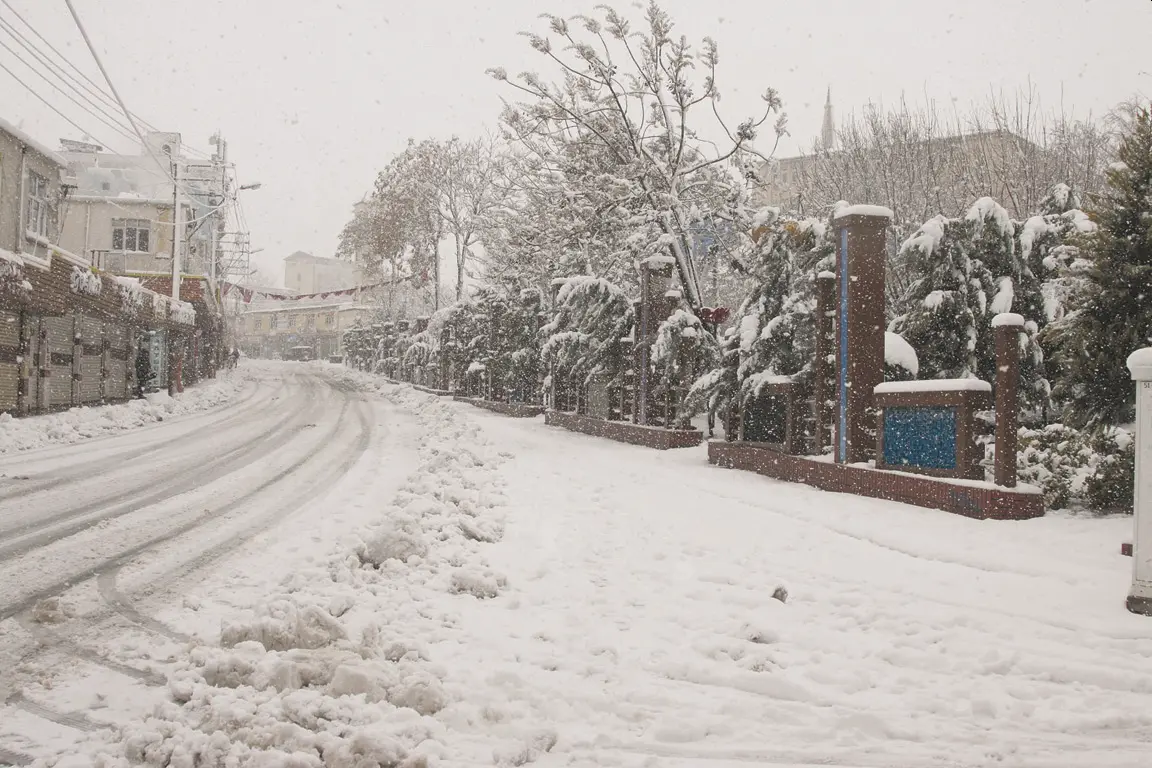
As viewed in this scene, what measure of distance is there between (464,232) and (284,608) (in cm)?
3733

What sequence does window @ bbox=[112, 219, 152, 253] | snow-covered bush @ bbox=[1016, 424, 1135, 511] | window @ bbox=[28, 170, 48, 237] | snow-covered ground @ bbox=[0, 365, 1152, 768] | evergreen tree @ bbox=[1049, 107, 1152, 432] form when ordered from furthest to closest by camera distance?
window @ bbox=[112, 219, 152, 253] < window @ bbox=[28, 170, 48, 237] < snow-covered bush @ bbox=[1016, 424, 1135, 511] < evergreen tree @ bbox=[1049, 107, 1152, 432] < snow-covered ground @ bbox=[0, 365, 1152, 768]

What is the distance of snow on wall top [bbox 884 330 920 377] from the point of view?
10022 millimetres

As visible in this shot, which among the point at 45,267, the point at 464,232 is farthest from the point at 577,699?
the point at 464,232

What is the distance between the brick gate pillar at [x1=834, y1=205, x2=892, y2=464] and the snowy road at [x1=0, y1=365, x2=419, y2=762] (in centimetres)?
615

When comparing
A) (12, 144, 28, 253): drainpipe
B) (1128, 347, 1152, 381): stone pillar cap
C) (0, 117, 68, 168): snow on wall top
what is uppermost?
(0, 117, 68, 168): snow on wall top

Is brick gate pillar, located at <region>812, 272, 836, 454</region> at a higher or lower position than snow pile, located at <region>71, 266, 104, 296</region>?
lower

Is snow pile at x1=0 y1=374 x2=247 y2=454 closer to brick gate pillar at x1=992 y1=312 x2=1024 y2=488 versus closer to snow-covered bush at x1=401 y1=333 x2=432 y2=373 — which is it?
brick gate pillar at x1=992 y1=312 x2=1024 y2=488

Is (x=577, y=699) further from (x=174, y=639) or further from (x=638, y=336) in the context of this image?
(x=638, y=336)

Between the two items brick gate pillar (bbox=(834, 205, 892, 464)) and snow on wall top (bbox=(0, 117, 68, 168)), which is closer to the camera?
brick gate pillar (bbox=(834, 205, 892, 464))

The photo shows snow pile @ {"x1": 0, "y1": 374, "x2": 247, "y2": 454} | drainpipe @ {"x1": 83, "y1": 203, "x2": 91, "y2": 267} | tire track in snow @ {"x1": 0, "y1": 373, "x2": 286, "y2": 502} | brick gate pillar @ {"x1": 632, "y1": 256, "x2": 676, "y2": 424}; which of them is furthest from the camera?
drainpipe @ {"x1": 83, "y1": 203, "x2": 91, "y2": 267}

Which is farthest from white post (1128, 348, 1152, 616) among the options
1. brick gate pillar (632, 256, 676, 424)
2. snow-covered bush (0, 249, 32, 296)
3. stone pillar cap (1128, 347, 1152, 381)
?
snow-covered bush (0, 249, 32, 296)

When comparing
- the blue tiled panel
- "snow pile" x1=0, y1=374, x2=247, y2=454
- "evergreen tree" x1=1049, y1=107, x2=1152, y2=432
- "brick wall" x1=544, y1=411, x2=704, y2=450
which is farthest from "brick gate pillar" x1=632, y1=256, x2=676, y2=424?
"snow pile" x1=0, y1=374, x2=247, y2=454

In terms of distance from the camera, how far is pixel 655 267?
15.8 meters

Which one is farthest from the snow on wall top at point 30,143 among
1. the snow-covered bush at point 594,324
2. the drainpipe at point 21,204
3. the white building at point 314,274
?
the white building at point 314,274
